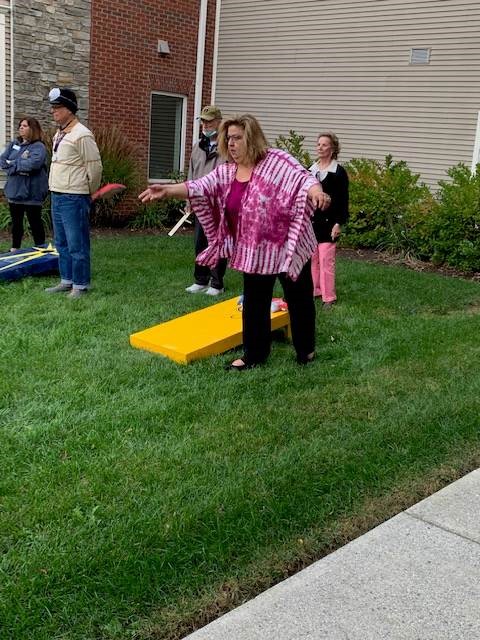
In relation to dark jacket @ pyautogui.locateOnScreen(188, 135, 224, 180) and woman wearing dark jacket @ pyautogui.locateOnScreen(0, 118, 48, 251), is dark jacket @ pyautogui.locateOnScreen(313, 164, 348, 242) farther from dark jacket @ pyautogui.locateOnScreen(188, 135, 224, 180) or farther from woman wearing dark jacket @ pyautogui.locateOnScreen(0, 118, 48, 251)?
woman wearing dark jacket @ pyautogui.locateOnScreen(0, 118, 48, 251)

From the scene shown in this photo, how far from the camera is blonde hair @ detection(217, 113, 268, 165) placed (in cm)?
459

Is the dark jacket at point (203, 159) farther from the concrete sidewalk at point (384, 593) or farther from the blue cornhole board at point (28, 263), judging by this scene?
the concrete sidewalk at point (384, 593)

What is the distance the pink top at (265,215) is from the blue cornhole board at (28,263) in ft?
10.5

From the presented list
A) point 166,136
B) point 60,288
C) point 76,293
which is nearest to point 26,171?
point 60,288

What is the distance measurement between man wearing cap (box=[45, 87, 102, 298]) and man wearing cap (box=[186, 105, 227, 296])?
3.73 ft

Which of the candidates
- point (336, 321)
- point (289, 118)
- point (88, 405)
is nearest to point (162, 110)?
point (289, 118)

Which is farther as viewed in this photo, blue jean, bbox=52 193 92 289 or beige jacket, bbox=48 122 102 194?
blue jean, bbox=52 193 92 289

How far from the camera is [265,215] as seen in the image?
4664 mm

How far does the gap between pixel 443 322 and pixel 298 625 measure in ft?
14.9

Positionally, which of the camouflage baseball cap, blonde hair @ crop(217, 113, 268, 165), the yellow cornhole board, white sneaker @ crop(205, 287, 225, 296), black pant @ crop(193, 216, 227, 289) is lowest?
white sneaker @ crop(205, 287, 225, 296)

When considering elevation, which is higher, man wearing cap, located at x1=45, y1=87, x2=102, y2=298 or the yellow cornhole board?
man wearing cap, located at x1=45, y1=87, x2=102, y2=298

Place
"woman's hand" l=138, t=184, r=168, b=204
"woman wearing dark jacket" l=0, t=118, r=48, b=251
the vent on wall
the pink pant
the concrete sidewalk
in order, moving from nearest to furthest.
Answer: the concrete sidewalk → "woman's hand" l=138, t=184, r=168, b=204 → the pink pant → "woman wearing dark jacket" l=0, t=118, r=48, b=251 → the vent on wall

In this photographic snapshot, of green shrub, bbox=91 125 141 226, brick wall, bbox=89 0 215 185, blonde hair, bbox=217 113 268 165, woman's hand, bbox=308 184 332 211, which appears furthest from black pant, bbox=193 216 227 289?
brick wall, bbox=89 0 215 185

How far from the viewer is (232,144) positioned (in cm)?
462
